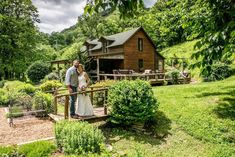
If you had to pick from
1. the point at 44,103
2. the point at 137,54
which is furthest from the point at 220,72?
the point at 44,103

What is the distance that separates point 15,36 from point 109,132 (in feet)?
100

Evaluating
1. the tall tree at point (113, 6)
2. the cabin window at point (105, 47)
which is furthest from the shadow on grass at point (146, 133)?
the cabin window at point (105, 47)

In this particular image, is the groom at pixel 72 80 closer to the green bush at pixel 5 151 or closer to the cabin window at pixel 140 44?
the green bush at pixel 5 151

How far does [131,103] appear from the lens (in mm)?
10617

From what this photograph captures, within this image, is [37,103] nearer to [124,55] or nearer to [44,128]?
[44,128]

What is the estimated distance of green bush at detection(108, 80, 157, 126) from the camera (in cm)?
1059

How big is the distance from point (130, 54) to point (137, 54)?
125 centimetres

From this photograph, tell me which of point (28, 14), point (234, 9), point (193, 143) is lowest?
point (193, 143)

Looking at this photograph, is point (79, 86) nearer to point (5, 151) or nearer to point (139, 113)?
point (139, 113)

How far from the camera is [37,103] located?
1464 cm

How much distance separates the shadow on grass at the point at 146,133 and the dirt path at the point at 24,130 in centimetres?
228

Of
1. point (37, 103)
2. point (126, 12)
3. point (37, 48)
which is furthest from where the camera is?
point (37, 48)

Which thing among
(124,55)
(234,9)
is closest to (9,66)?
(124,55)

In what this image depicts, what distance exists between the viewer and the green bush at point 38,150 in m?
7.22
